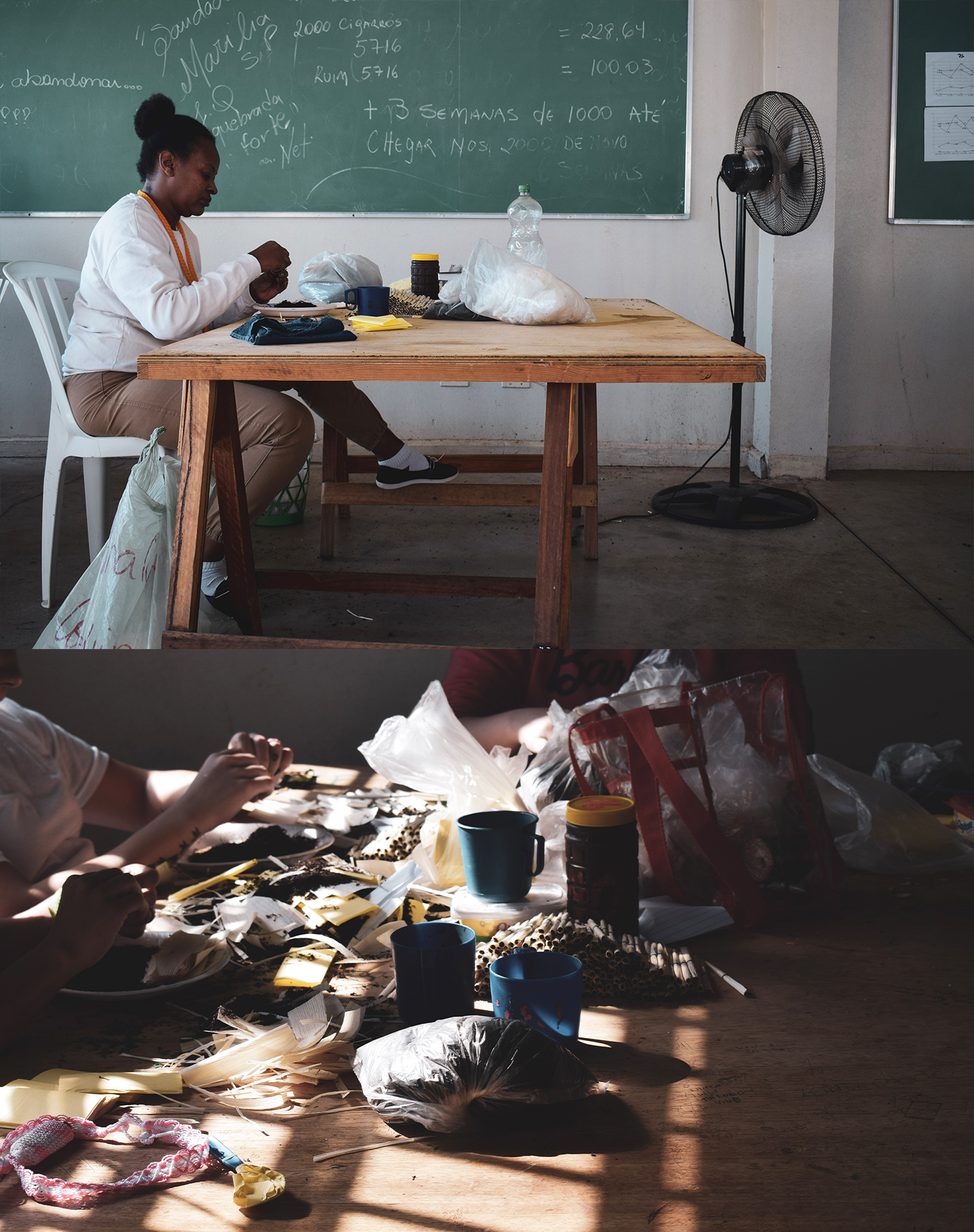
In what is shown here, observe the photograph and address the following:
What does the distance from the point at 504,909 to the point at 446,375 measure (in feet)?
3.59

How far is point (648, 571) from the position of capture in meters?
3.25

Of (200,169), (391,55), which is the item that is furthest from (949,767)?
(391,55)

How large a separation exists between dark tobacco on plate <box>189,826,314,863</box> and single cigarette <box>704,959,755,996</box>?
0.56 metres

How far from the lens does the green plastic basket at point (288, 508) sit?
3.78 metres

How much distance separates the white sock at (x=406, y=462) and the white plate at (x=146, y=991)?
2116mm

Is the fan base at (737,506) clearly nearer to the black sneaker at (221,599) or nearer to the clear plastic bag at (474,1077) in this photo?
the black sneaker at (221,599)

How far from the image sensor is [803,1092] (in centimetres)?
83

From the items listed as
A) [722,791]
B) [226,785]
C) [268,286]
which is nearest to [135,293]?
[268,286]

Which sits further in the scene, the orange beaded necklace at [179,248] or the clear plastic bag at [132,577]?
the orange beaded necklace at [179,248]

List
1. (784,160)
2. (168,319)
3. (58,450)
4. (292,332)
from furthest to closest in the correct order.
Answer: (784,160) < (58,450) < (168,319) < (292,332)

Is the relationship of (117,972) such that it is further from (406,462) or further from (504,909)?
(406,462)

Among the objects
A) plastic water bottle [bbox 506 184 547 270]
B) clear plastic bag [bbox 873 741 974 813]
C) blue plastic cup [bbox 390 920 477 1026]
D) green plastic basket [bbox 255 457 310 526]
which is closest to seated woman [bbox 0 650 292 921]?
blue plastic cup [bbox 390 920 477 1026]

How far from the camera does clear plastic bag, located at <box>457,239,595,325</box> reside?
7.89 ft

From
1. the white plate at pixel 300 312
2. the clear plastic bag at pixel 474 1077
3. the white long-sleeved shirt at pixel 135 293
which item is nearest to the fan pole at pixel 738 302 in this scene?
the white plate at pixel 300 312
